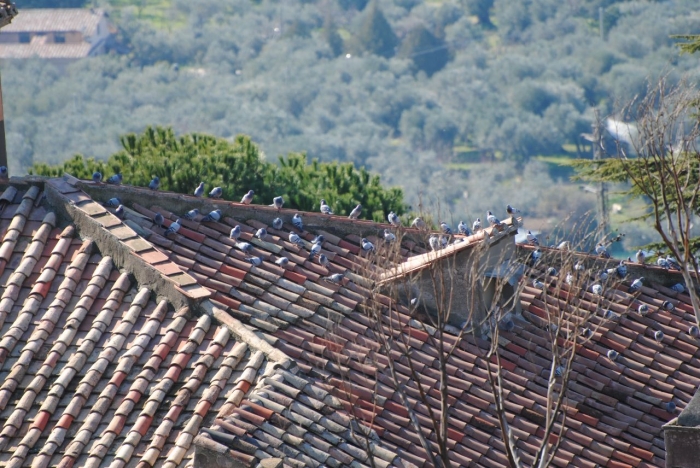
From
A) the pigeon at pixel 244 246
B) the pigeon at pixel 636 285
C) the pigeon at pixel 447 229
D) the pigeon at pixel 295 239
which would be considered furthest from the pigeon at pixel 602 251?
the pigeon at pixel 244 246

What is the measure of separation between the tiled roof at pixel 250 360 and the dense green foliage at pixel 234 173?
14564 millimetres

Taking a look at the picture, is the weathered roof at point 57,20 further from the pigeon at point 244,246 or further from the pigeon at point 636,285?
the pigeon at point 244,246

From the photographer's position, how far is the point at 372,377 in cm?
1325

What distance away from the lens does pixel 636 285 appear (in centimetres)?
1628

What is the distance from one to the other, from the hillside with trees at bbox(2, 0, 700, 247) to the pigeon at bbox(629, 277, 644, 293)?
268 feet

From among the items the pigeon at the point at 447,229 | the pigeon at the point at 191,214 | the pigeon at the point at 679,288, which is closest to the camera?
the pigeon at the point at 191,214

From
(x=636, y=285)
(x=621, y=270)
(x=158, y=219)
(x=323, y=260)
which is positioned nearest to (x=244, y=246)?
(x=323, y=260)

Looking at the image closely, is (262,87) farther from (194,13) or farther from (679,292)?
(679,292)

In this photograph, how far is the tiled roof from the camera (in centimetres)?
1177

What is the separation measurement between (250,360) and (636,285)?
6035 millimetres

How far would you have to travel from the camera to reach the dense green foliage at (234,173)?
3020cm

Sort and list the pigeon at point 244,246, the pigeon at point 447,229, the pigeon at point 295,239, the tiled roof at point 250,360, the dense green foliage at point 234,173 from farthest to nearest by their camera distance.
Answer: the dense green foliage at point 234,173 < the pigeon at point 447,229 < the pigeon at point 295,239 < the pigeon at point 244,246 < the tiled roof at point 250,360

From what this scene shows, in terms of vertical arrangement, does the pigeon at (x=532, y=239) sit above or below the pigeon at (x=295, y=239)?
below

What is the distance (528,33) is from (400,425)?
473 ft
